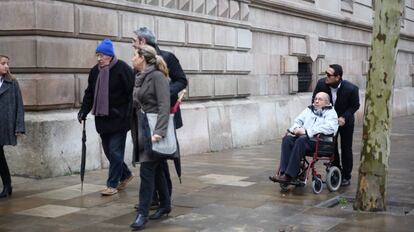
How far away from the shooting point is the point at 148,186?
599cm

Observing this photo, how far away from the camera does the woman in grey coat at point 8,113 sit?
7.26 metres

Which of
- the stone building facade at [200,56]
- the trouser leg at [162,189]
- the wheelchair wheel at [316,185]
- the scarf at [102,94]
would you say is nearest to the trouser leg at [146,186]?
the trouser leg at [162,189]

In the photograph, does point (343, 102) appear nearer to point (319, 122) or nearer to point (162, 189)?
point (319, 122)

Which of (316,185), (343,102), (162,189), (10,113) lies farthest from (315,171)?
(10,113)

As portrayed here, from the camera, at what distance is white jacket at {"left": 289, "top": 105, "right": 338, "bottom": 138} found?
305 inches

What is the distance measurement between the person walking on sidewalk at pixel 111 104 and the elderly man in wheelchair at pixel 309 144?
6.17 ft

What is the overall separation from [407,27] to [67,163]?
20188mm

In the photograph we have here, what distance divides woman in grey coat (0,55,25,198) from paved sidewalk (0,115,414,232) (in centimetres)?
45

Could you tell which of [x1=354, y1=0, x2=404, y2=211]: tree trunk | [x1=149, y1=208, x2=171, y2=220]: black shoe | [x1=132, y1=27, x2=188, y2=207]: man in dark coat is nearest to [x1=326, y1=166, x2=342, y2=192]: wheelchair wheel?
[x1=354, y1=0, x2=404, y2=211]: tree trunk

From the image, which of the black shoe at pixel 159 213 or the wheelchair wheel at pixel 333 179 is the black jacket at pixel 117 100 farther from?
the wheelchair wheel at pixel 333 179

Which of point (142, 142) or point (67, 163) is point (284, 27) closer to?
point (67, 163)

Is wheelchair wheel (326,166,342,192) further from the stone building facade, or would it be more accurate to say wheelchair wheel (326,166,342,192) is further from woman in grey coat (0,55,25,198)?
woman in grey coat (0,55,25,198)

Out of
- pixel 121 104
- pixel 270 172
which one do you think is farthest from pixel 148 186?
pixel 270 172

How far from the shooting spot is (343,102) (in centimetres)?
838
